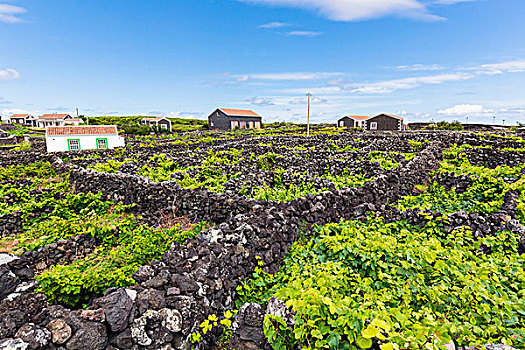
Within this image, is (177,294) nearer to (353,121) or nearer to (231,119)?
(231,119)

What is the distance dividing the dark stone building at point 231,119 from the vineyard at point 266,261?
140 ft

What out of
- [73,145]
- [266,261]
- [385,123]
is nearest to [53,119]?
[73,145]

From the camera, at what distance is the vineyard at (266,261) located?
149 inches

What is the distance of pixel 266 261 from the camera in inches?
252

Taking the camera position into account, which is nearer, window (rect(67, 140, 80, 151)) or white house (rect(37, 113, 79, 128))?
window (rect(67, 140, 80, 151))

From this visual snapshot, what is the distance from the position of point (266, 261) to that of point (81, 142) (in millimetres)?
26910

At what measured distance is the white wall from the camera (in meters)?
25.3

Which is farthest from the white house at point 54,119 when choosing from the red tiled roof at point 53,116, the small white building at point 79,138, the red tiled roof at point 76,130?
the small white building at point 79,138

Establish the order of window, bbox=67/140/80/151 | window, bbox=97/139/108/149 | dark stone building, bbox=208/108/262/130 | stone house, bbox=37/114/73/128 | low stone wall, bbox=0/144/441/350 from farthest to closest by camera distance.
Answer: stone house, bbox=37/114/73/128, dark stone building, bbox=208/108/262/130, window, bbox=97/139/108/149, window, bbox=67/140/80/151, low stone wall, bbox=0/144/441/350

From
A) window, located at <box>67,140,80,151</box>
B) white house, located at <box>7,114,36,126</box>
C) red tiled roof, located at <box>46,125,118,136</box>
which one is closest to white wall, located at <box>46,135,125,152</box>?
window, located at <box>67,140,80,151</box>

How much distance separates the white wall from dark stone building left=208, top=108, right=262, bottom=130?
2809 cm

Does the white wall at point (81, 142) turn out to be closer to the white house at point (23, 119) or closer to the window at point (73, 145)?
the window at point (73, 145)

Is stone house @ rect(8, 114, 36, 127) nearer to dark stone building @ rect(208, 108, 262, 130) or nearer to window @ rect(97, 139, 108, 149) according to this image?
dark stone building @ rect(208, 108, 262, 130)

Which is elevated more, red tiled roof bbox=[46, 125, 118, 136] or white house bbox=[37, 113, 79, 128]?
white house bbox=[37, 113, 79, 128]
